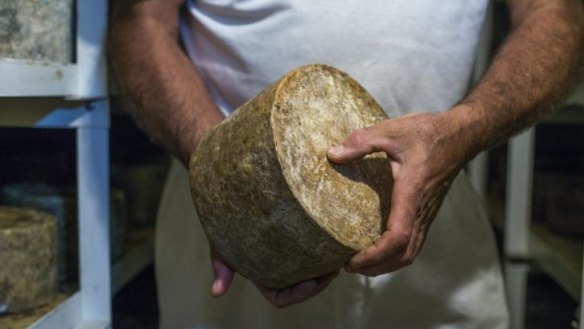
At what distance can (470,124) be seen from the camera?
75 centimetres

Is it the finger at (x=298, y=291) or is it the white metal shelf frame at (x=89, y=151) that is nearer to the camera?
the finger at (x=298, y=291)

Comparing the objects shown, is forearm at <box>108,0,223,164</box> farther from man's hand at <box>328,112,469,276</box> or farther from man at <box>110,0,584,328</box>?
man's hand at <box>328,112,469,276</box>

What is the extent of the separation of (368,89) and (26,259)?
432 mm

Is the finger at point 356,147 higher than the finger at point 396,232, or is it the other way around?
the finger at point 356,147

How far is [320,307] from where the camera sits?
37.5 inches

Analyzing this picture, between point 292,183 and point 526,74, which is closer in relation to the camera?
point 292,183

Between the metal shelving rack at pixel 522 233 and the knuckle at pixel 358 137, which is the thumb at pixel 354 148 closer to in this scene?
the knuckle at pixel 358 137

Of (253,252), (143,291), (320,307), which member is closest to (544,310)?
(320,307)

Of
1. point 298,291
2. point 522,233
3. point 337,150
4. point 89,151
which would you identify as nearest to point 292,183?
point 337,150

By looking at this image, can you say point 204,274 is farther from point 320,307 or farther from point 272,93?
point 272,93

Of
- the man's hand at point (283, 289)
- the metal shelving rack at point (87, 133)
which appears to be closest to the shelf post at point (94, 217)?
the metal shelving rack at point (87, 133)

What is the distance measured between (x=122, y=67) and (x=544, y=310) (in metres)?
0.90

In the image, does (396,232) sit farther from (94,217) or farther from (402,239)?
(94,217)

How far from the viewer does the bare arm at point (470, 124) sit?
2.16ft
